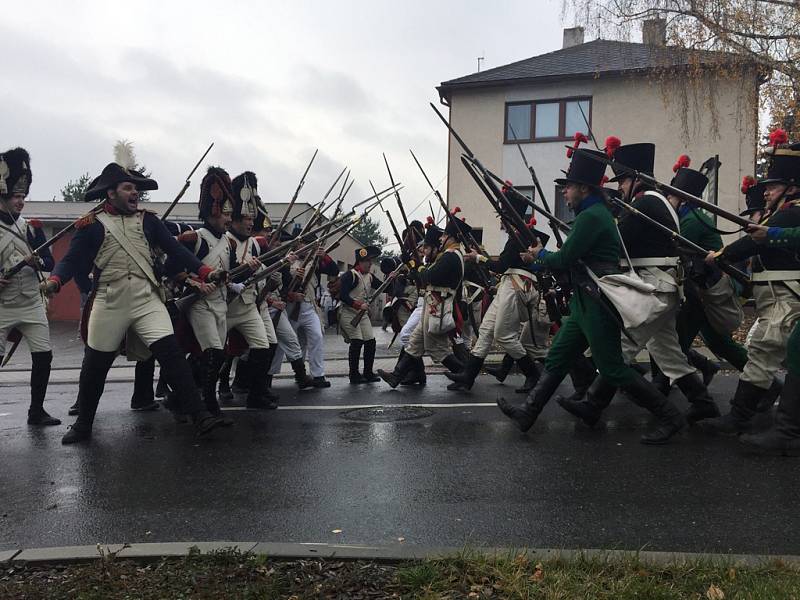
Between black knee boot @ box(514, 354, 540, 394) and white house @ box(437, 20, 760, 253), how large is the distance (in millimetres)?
14609

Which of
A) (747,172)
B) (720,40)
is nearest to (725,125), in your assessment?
(747,172)

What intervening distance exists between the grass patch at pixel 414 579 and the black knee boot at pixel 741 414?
2.69 m

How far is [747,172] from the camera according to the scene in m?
22.3

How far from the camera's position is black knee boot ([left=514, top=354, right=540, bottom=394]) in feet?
26.5

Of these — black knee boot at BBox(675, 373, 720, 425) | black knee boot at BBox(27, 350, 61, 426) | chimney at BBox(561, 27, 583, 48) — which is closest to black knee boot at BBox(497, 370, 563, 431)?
black knee boot at BBox(675, 373, 720, 425)

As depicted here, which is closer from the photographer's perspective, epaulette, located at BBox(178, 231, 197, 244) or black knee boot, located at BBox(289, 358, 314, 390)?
epaulette, located at BBox(178, 231, 197, 244)

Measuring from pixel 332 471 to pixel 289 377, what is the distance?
5414mm

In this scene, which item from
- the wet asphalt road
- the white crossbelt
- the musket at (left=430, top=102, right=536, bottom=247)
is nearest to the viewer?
the wet asphalt road

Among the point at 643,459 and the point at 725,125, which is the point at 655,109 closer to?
the point at 725,125

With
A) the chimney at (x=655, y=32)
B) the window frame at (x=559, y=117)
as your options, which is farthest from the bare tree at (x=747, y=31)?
the window frame at (x=559, y=117)

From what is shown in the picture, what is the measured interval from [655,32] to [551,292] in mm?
10731

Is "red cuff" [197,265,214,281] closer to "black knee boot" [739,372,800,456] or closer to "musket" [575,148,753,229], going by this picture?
"musket" [575,148,753,229]

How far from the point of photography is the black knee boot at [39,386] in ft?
22.0

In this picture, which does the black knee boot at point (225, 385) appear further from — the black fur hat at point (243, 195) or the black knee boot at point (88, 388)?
the black knee boot at point (88, 388)
